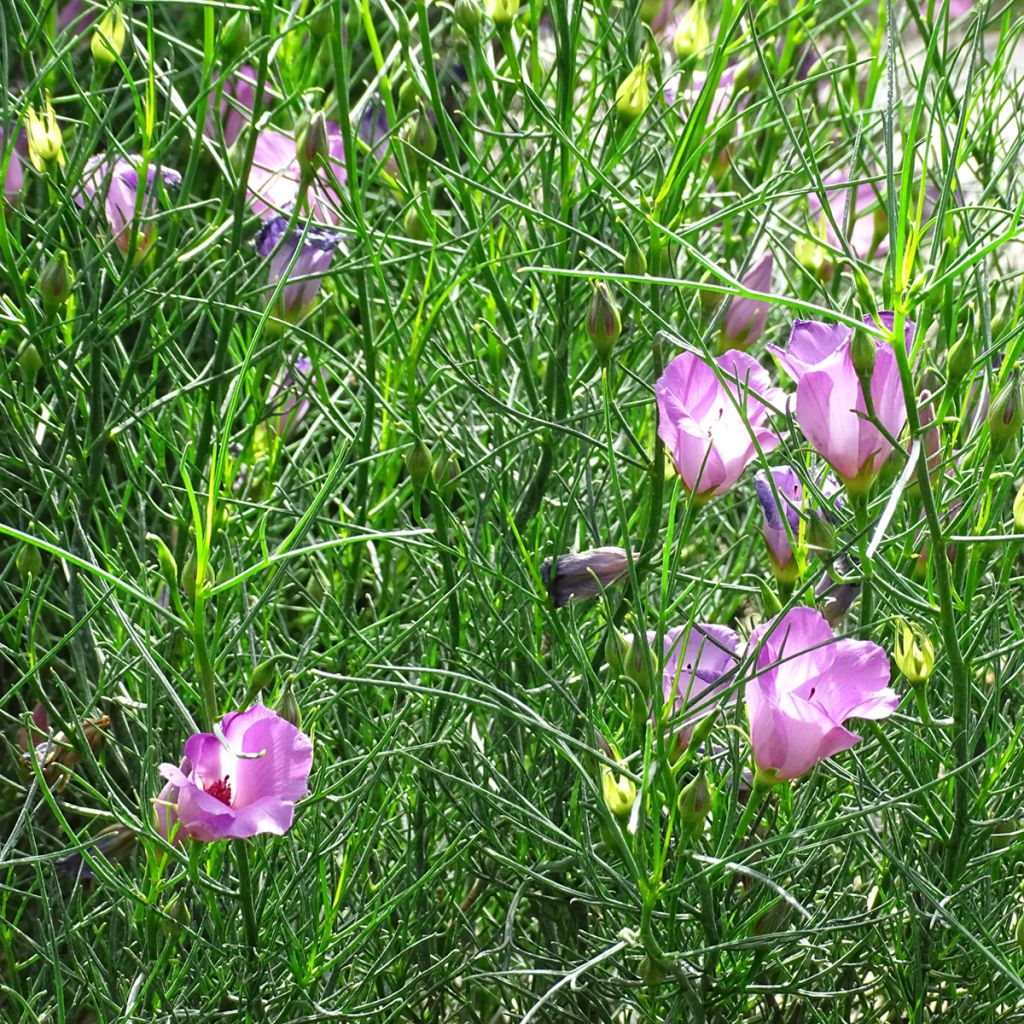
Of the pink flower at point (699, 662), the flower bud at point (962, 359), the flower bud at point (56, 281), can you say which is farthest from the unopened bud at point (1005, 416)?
the flower bud at point (56, 281)

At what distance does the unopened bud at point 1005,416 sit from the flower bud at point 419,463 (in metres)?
0.30

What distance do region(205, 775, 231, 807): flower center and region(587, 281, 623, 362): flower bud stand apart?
280 millimetres

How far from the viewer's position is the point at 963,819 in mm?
710

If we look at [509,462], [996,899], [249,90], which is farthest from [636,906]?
[249,90]

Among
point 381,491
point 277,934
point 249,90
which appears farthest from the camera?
point 249,90

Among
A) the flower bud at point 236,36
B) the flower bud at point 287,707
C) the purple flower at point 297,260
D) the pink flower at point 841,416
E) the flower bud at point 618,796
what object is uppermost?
the flower bud at point 236,36

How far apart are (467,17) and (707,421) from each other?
29 centimetres

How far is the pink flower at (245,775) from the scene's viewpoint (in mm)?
620

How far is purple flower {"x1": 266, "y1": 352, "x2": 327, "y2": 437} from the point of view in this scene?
0.94 m

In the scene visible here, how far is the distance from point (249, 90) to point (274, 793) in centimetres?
79

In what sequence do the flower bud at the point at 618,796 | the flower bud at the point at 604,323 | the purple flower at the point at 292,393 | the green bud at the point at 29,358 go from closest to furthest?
the flower bud at the point at 618,796 < the flower bud at the point at 604,323 < the green bud at the point at 29,358 < the purple flower at the point at 292,393

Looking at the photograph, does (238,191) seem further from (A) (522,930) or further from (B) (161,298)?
(A) (522,930)

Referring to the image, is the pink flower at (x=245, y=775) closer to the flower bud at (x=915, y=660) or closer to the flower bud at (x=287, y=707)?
the flower bud at (x=287, y=707)

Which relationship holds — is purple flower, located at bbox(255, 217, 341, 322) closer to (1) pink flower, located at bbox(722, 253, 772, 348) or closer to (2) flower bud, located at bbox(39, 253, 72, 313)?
(2) flower bud, located at bbox(39, 253, 72, 313)
